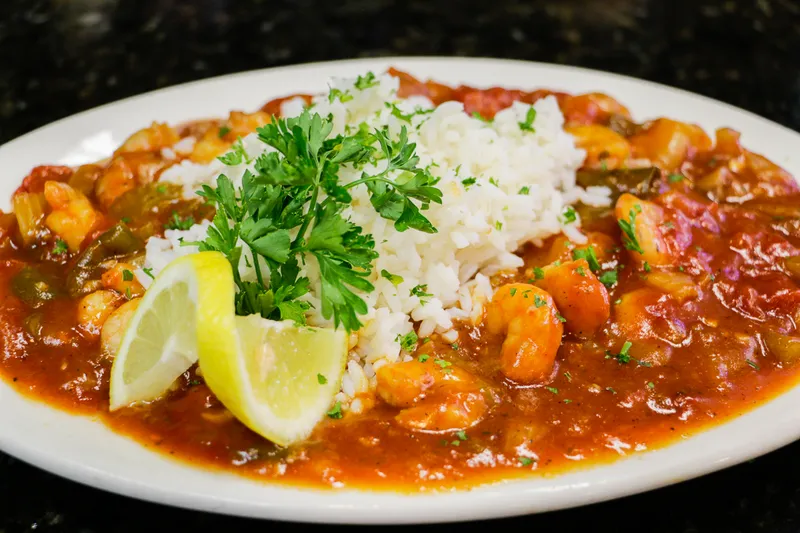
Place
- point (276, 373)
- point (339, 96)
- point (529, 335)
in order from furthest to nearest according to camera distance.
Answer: point (339, 96)
point (529, 335)
point (276, 373)

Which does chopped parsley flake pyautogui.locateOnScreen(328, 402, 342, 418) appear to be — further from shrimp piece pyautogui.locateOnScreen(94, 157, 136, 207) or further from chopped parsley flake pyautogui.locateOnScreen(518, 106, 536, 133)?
chopped parsley flake pyautogui.locateOnScreen(518, 106, 536, 133)

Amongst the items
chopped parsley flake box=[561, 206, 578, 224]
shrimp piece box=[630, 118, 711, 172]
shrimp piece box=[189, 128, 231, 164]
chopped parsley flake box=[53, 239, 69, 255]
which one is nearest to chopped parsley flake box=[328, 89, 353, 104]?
shrimp piece box=[189, 128, 231, 164]

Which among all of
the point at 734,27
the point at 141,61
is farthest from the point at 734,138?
the point at 141,61

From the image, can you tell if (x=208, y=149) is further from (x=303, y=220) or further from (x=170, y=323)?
(x=170, y=323)

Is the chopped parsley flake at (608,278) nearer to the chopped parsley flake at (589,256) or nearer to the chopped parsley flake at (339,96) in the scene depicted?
the chopped parsley flake at (589,256)

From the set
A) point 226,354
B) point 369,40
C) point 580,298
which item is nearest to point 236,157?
point 226,354

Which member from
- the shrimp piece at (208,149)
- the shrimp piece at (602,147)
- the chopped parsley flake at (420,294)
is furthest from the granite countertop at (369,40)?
the chopped parsley flake at (420,294)
